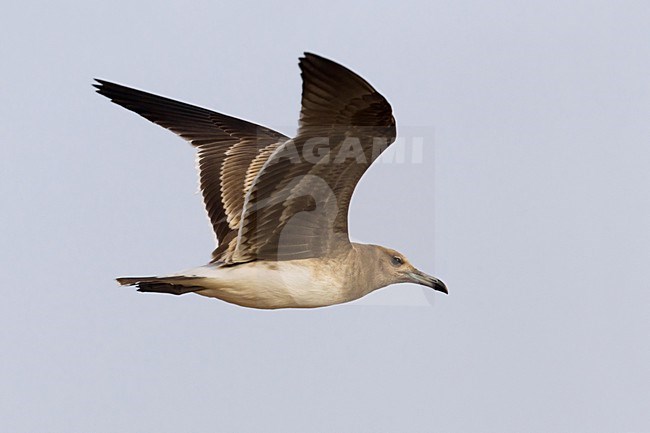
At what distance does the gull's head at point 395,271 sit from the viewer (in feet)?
36.9

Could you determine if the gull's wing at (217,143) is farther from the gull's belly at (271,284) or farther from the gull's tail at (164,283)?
the gull's tail at (164,283)

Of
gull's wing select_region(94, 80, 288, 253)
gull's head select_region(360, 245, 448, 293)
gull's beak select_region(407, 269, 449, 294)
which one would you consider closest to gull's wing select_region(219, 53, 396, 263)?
gull's wing select_region(94, 80, 288, 253)

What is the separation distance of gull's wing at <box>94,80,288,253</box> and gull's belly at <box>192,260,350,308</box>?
990 millimetres

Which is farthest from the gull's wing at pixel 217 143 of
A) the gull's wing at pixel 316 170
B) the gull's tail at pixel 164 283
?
the gull's tail at pixel 164 283

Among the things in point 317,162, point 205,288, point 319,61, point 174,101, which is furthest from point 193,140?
point 319,61

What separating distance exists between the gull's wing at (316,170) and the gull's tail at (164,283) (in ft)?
1.56

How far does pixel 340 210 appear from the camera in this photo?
10.1 meters

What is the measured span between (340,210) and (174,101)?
132 inches

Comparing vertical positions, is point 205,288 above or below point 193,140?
below

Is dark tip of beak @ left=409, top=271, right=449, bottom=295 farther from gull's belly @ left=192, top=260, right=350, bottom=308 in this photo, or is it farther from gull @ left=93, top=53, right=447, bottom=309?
gull's belly @ left=192, top=260, right=350, bottom=308

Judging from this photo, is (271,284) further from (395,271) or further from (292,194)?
(395,271)

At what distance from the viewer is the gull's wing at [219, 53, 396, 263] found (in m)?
8.49

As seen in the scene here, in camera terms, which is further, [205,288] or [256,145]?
[256,145]

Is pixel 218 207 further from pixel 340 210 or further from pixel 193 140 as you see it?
pixel 340 210
